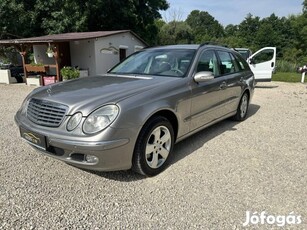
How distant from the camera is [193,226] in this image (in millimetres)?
2402

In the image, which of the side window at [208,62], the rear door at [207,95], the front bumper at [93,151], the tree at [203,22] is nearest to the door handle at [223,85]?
the rear door at [207,95]

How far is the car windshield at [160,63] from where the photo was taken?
12.8ft

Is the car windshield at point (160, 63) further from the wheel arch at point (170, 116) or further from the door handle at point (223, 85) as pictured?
the door handle at point (223, 85)

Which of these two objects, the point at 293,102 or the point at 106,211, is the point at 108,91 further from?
the point at 293,102

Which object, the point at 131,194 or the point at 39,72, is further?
the point at 39,72

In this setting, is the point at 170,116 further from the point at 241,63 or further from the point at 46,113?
the point at 241,63

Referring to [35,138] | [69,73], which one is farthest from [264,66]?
[35,138]

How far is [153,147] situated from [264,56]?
11666 mm

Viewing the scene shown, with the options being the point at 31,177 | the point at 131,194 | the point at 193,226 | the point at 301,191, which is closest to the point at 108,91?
the point at 131,194

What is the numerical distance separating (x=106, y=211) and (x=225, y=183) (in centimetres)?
142

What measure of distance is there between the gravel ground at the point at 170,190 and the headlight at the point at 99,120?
29.0 inches

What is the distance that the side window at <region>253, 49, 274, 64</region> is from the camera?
474 inches

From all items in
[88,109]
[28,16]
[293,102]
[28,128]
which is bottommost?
[293,102]

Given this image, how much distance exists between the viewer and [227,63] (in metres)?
5.13
